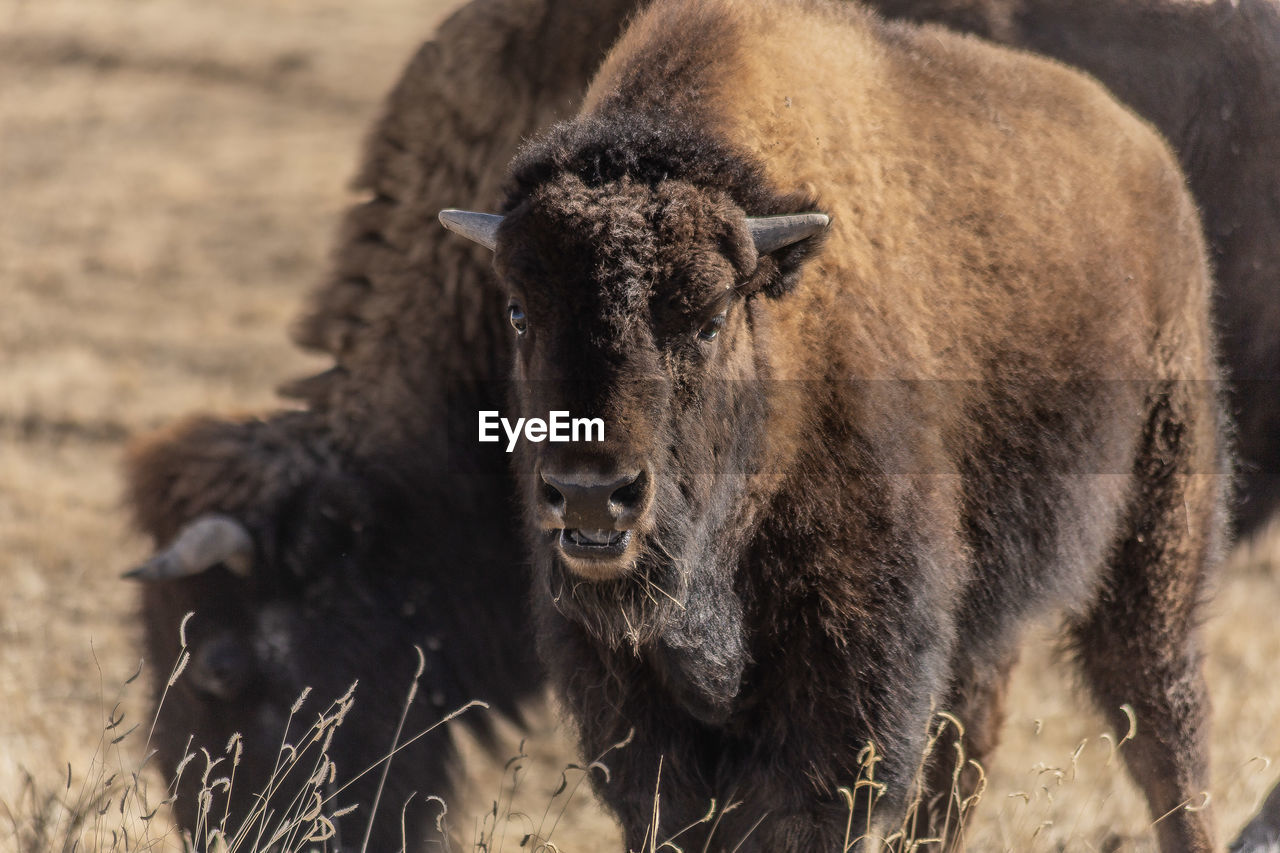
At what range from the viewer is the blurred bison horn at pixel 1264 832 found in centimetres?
462

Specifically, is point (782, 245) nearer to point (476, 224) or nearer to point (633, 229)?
point (633, 229)

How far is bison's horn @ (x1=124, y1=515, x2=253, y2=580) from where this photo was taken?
14.4 feet

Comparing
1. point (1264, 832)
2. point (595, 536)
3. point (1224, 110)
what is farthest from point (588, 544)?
point (1224, 110)

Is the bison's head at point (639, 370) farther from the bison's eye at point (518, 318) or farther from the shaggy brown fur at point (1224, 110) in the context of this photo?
the shaggy brown fur at point (1224, 110)

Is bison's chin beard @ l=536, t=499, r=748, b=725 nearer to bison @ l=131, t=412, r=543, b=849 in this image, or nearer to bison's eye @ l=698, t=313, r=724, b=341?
bison's eye @ l=698, t=313, r=724, b=341

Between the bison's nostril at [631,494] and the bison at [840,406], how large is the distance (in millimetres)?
14

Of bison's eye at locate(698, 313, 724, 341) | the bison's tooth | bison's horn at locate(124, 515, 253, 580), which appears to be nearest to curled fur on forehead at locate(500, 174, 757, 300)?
bison's eye at locate(698, 313, 724, 341)

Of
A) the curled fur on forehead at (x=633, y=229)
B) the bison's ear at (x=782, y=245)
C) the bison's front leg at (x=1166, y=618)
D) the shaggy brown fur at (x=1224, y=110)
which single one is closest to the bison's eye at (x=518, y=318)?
the curled fur on forehead at (x=633, y=229)

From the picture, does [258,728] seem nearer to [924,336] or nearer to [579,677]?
[579,677]

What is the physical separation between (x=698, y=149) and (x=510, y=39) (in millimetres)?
2574

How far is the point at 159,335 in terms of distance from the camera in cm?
1209

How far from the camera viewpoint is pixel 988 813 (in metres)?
5.75

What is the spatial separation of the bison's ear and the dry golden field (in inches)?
53.4

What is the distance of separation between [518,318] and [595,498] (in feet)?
1.90
